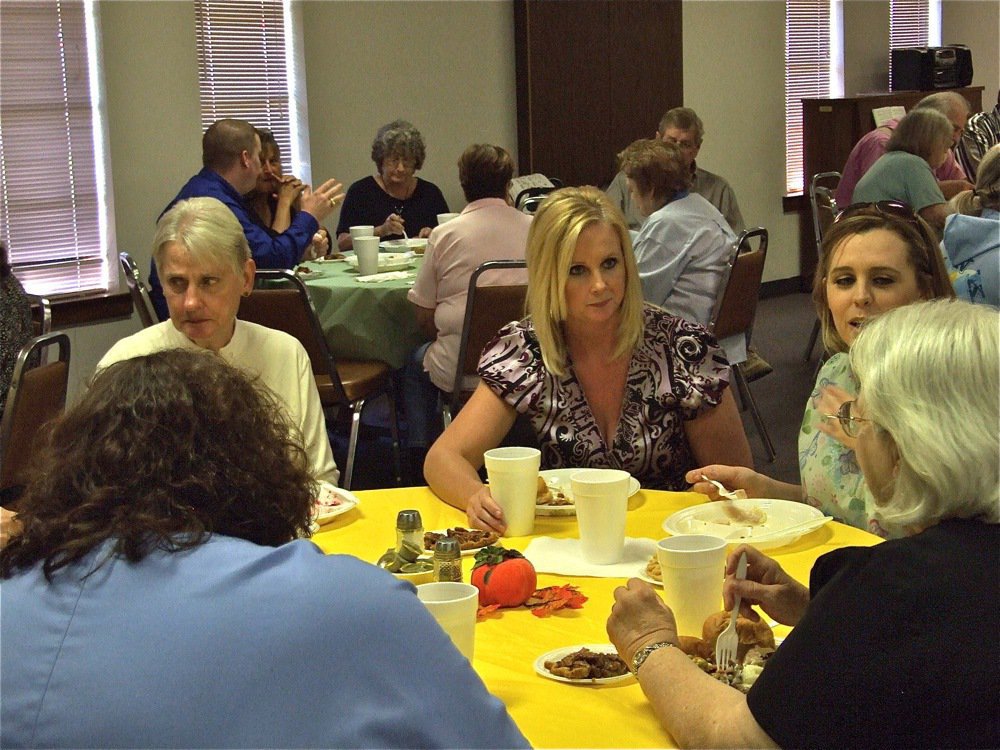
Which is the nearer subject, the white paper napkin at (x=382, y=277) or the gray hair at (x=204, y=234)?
the gray hair at (x=204, y=234)

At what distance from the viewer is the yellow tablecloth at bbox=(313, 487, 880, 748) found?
4.35ft

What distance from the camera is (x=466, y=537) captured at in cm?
195

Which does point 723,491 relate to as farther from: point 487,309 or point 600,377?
point 487,309

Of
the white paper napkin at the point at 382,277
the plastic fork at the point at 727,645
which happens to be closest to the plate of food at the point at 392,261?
the white paper napkin at the point at 382,277

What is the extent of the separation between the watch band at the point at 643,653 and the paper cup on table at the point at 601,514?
0.39 m

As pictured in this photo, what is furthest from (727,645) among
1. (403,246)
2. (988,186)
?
(403,246)

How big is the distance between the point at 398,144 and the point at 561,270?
3.85 m

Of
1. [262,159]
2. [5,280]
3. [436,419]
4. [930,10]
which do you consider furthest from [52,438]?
[930,10]

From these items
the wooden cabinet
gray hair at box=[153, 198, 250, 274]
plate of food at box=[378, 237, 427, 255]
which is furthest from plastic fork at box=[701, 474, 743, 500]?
the wooden cabinet

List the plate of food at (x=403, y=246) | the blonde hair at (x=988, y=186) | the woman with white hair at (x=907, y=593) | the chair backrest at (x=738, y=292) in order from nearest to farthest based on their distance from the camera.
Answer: the woman with white hair at (x=907, y=593), the blonde hair at (x=988, y=186), the chair backrest at (x=738, y=292), the plate of food at (x=403, y=246)

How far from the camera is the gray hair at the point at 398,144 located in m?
6.24

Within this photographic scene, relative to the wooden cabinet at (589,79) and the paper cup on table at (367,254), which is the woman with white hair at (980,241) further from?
the wooden cabinet at (589,79)

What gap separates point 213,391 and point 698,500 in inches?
46.7

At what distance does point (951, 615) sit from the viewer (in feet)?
3.81
